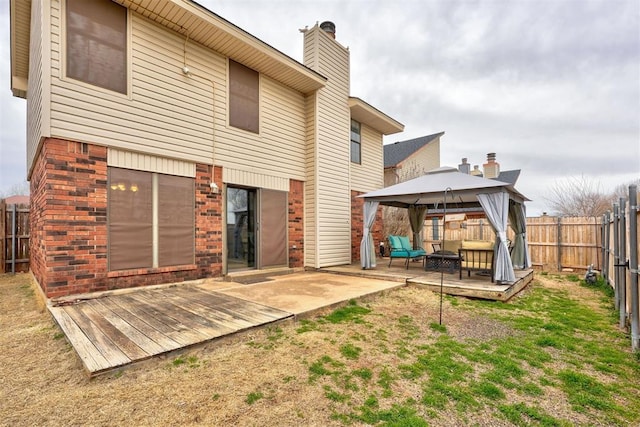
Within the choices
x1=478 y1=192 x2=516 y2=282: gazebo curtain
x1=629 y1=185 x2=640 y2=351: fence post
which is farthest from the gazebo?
x1=629 y1=185 x2=640 y2=351: fence post

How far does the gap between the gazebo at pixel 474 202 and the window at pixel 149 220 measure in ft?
14.1

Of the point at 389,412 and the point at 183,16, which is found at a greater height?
the point at 183,16

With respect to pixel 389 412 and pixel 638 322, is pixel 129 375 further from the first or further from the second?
pixel 638 322

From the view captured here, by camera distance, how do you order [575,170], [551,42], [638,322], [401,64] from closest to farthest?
[638,322] → [551,42] → [401,64] → [575,170]

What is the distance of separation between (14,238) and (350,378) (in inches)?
422

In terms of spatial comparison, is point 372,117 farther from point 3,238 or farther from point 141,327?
point 3,238

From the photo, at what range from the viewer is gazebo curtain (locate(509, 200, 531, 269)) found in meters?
8.10

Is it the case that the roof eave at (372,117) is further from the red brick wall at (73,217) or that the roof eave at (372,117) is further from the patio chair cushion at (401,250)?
the red brick wall at (73,217)

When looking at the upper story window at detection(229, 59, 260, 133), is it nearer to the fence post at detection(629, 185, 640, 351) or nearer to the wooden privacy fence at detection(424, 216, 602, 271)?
the fence post at detection(629, 185, 640, 351)

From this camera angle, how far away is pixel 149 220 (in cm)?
532

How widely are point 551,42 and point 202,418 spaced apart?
12230 millimetres

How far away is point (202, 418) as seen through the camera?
2.01 metres

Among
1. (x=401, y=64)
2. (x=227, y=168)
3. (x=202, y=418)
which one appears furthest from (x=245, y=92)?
(x=401, y=64)

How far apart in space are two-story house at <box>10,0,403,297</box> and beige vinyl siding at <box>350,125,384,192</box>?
121 cm
